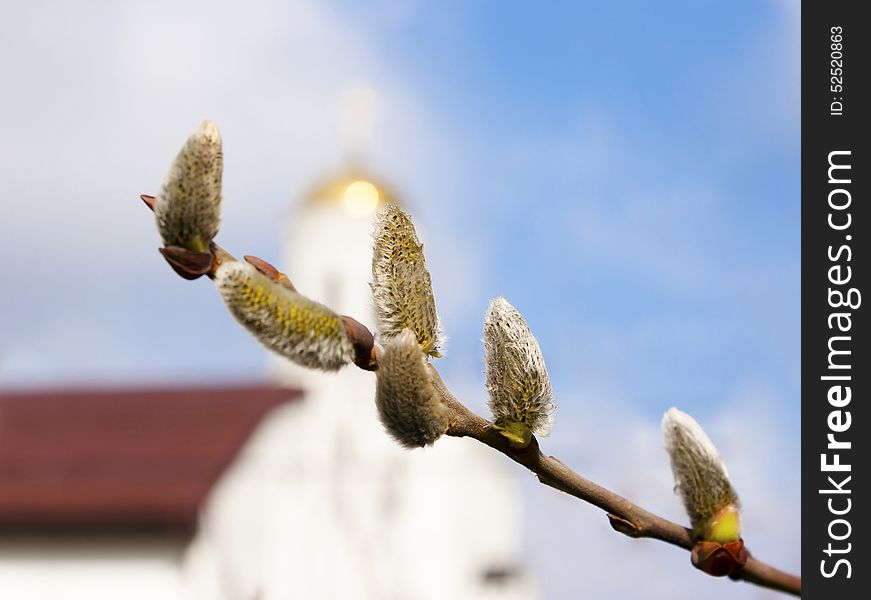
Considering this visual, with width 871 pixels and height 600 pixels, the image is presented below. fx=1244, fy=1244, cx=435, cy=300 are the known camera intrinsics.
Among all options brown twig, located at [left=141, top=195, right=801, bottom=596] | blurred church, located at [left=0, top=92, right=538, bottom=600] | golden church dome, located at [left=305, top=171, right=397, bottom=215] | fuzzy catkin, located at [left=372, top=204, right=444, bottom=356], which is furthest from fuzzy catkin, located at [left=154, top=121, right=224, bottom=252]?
golden church dome, located at [left=305, top=171, right=397, bottom=215]

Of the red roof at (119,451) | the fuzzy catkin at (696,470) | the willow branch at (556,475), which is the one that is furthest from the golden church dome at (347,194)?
the willow branch at (556,475)

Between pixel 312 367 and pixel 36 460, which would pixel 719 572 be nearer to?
pixel 312 367

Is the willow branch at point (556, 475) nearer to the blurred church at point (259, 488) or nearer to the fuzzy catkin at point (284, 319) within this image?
the fuzzy catkin at point (284, 319)

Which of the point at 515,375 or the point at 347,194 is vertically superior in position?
the point at 347,194

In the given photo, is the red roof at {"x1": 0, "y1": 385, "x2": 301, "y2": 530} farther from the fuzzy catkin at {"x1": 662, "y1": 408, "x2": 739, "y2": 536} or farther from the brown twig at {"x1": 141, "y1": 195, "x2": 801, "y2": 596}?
the brown twig at {"x1": 141, "y1": 195, "x2": 801, "y2": 596}

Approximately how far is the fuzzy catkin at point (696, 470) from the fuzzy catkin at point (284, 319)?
14.0 inches

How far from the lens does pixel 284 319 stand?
76 centimetres

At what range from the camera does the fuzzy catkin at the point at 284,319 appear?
0.75m

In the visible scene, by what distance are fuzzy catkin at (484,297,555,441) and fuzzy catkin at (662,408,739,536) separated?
199 millimetres

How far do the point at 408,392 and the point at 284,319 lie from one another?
92 millimetres

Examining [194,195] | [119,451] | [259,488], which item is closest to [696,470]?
[194,195]

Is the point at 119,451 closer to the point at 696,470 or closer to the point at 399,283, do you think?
the point at 696,470

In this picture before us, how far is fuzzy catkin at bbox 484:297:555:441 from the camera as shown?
84 cm
